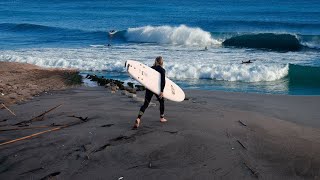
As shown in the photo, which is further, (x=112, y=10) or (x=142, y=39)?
(x=112, y=10)

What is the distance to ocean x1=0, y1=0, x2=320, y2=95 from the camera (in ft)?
50.6

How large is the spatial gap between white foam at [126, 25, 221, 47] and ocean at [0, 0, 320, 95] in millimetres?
65

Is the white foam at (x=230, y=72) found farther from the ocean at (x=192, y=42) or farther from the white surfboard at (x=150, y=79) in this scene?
the white surfboard at (x=150, y=79)

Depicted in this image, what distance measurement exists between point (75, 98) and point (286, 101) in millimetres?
5432

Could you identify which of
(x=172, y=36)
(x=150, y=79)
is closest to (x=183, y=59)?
(x=172, y=36)

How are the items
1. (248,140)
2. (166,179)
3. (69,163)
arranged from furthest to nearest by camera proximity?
(248,140)
(69,163)
(166,179)

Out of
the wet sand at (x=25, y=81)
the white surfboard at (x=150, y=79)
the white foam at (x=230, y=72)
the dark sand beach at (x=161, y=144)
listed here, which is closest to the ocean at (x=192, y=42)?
the white foam at (x=230, y=72)

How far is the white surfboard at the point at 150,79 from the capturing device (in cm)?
791

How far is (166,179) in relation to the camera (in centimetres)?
538

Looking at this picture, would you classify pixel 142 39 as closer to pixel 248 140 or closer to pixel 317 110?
pixel 317 110

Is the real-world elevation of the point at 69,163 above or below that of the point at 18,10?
below

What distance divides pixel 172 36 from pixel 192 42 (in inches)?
67.9

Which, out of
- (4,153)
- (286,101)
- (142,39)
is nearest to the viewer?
(4,153)

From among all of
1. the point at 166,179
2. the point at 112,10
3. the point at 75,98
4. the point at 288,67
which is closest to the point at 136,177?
the point at 166,179
